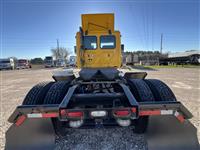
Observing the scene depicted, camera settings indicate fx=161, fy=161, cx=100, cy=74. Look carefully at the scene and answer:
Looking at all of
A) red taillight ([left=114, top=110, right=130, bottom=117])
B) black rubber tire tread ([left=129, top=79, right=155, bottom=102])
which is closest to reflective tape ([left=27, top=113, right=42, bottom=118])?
red taillight ([left=114, top=110, right=130, bottom=117])

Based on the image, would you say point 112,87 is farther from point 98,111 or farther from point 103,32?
point 103,32

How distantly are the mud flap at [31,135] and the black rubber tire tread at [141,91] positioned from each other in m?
1.54

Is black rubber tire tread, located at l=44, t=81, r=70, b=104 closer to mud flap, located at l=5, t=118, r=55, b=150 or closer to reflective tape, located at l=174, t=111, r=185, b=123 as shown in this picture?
mud flap, located at l=5, t=118, r=55, b=150

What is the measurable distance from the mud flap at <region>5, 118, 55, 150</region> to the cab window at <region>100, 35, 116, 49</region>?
369 centimetres

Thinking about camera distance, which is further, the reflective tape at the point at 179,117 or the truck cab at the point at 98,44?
the truck cab at the point at 98,44

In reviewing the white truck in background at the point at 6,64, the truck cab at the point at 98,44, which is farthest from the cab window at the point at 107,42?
the white truck in background at the point at 6,64

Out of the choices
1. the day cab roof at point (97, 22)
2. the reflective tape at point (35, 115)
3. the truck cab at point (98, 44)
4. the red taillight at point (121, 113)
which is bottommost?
the reflective tape at point (35, 115)

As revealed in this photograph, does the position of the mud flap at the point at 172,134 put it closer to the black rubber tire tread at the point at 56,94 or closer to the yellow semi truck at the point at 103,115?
the yellow semi truck at the point at 103,115

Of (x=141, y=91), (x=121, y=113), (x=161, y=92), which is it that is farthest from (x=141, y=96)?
(x=121, y=113)

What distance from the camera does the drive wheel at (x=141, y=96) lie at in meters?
2.77

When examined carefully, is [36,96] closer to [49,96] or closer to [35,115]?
[49,96]

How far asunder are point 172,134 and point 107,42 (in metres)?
3.86

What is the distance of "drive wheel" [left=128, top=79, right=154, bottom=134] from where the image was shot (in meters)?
2.77

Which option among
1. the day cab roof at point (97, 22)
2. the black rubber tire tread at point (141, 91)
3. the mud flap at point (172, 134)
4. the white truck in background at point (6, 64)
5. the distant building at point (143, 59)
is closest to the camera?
the mud flap at point (172, 134)
